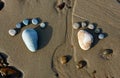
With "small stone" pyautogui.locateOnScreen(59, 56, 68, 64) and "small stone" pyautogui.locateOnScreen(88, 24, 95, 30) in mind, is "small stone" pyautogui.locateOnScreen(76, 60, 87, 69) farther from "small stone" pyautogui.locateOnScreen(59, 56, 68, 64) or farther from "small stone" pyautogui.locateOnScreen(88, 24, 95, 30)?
"small stone" pyautogui.locateOnScreen(88, 24, 95, 30)

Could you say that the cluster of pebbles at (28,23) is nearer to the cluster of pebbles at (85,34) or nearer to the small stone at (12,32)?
the small stone at (12,32)

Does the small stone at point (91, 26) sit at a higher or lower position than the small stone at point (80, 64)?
higher

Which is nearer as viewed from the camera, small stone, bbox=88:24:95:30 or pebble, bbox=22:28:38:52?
pebble, bbox=22:28:38:52

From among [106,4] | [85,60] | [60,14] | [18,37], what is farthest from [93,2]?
[18,37]

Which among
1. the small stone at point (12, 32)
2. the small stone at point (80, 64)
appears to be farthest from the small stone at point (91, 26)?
the small stone at point (12, 32)

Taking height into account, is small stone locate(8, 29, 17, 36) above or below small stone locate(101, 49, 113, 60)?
above

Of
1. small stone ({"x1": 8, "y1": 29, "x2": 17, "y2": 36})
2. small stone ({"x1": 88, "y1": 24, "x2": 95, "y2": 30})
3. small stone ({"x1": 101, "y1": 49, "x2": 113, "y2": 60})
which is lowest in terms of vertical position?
small stone ({"x1": 101, "y1": 49, "x2": 113, "y2": 60})

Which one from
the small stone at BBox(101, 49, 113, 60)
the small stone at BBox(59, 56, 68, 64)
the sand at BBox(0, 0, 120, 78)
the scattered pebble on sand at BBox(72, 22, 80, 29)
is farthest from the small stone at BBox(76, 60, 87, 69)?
the scattered pebble on sand at BBox(72, 22, 80, 29)

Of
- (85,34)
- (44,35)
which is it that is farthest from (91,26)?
(44,35)

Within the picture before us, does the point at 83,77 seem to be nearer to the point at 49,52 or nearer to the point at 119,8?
the point at 49,52
